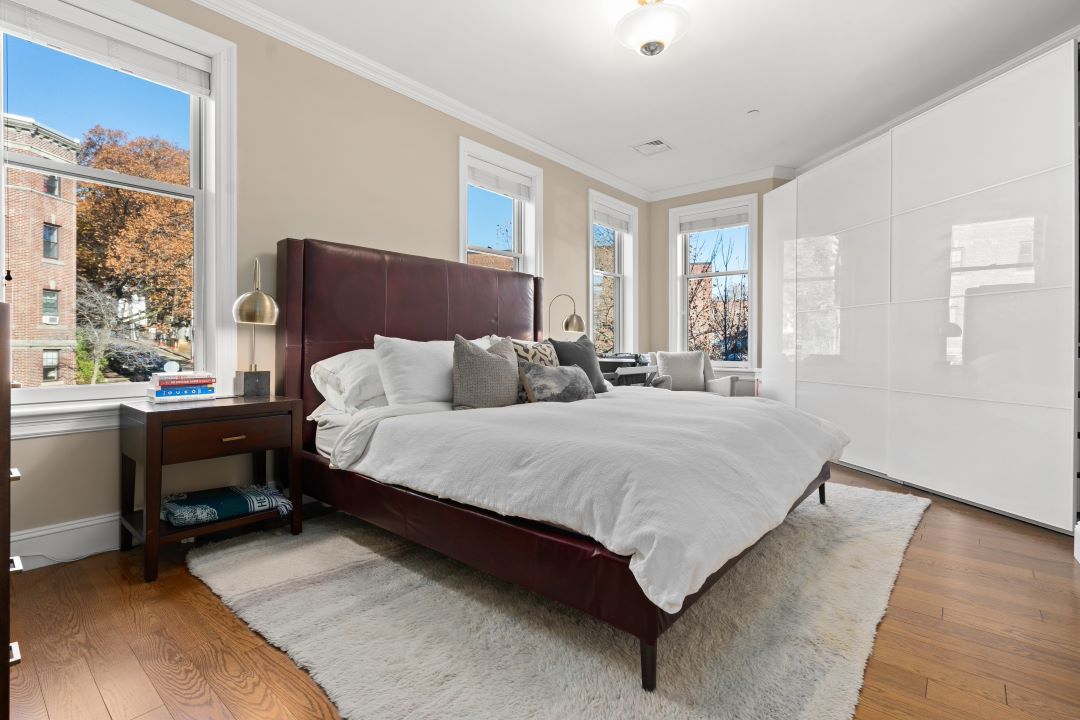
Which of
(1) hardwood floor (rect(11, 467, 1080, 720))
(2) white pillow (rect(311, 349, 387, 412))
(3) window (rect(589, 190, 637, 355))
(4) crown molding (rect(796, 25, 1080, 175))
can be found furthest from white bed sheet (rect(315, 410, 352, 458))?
(4) crown molding (rect(796, 25, 1080, 175))

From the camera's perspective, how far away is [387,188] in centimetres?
346

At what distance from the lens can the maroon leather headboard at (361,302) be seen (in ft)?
9.24

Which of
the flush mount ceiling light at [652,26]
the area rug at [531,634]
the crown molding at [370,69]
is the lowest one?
the area rug at [531,634]

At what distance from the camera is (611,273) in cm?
575

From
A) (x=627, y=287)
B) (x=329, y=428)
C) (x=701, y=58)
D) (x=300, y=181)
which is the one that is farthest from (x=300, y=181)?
(x=627, y=287)

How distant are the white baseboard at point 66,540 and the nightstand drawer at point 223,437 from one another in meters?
0.62

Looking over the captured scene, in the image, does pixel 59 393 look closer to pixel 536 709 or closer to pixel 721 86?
pixel 536 709

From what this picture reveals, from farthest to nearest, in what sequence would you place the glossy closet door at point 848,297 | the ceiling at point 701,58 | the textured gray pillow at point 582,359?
the glossy closet door at point 848,297
the textured gray pillow at point 582,359
the ceiling at point 701,58

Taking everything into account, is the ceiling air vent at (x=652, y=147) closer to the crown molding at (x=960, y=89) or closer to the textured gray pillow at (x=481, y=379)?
the crown molding at (x=960, y=89)

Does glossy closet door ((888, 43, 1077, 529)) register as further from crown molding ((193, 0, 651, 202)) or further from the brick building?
the brick building

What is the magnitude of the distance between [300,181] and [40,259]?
123cm

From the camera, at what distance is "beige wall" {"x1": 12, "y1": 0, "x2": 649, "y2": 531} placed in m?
2.29

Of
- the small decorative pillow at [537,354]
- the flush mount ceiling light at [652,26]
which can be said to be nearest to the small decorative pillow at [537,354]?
the small decorative pillow at [537,354]

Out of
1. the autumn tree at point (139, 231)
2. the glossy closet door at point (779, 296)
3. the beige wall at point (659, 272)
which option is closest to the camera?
the autumn tree at point (139, 231)
